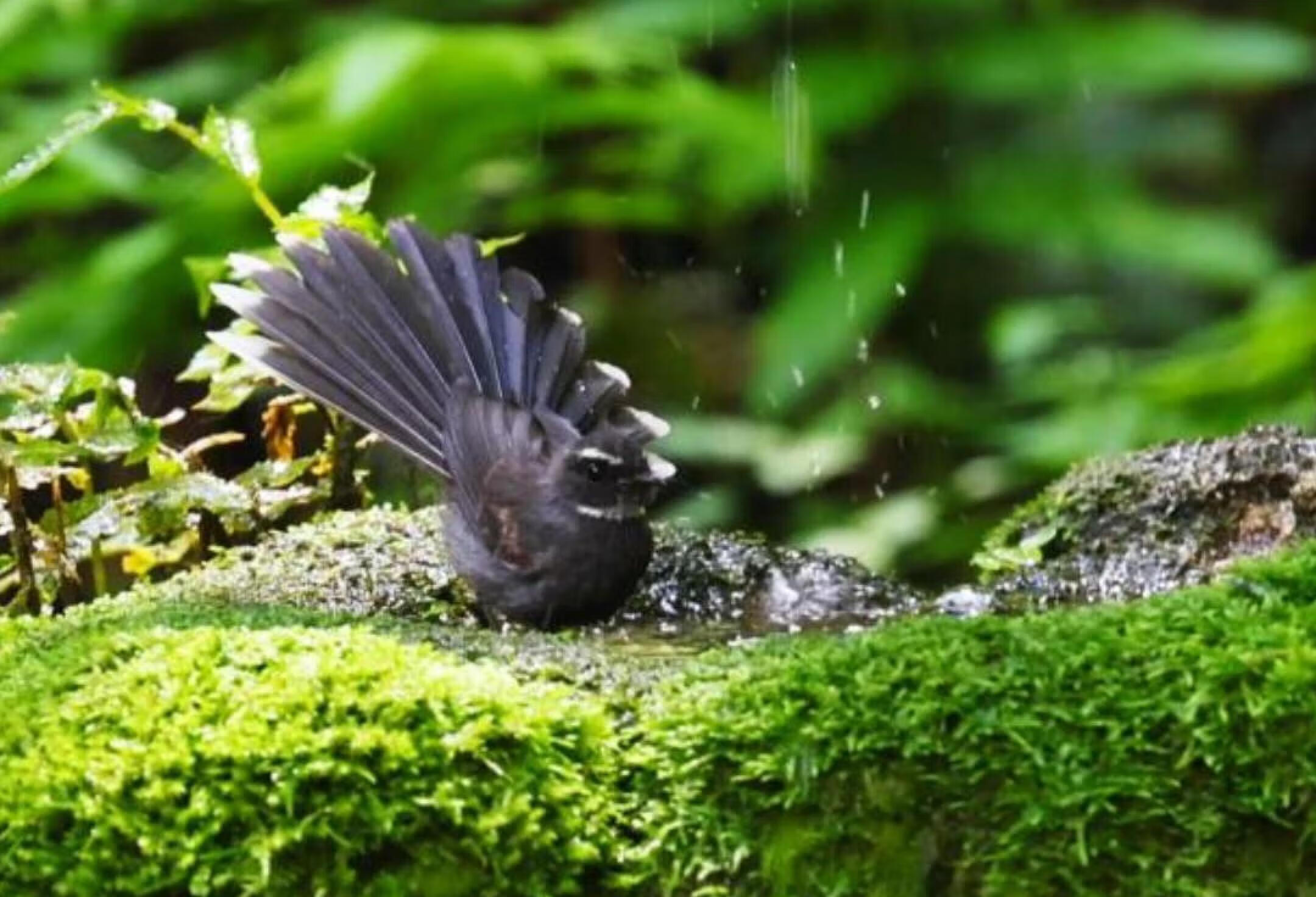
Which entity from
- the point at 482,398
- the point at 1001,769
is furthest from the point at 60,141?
the point at 1001,769

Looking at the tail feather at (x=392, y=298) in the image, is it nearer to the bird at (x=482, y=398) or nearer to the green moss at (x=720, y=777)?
the bird at (x=482, y=398)

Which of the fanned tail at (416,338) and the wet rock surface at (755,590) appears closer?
the fanned tail at (416,338)

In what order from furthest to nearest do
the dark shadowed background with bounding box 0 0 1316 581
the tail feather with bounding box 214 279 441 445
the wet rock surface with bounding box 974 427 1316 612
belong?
the dark shadowed background with bounding box 0 0 1316 581 → the wet rock surface with bounding box 974 427 1316 612 → the tail feather with bounding box 214 279 441 445

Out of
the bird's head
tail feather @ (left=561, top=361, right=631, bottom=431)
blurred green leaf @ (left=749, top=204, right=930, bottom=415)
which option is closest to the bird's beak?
the bird's head

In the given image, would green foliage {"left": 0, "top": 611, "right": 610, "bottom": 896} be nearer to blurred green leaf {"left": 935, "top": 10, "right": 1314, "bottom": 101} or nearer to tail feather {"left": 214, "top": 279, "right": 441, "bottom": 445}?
tail feather {"left": 214, "top": 279, "right": 441, "bottom": 445}

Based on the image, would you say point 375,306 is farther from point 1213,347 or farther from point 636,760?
point 1213,347

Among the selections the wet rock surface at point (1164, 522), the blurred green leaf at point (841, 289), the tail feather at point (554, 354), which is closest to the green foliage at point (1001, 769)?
the wet rock surface at point (1164, 522)
